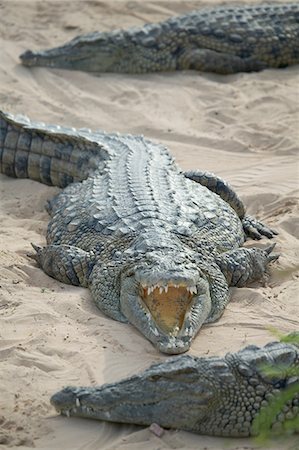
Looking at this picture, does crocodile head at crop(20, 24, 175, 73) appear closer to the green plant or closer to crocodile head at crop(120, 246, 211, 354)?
crocodile head at crop(120, 246, 211, 354)

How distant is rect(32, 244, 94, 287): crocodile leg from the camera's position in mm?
→ 6789

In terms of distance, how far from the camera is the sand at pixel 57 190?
5246mm

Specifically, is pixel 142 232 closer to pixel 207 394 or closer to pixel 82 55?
pixel 207 394

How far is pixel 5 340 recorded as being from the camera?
5820 millimetres

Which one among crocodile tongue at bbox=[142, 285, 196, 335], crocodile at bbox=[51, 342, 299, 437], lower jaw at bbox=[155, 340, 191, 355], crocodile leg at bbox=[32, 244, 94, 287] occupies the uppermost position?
crocodile at bbox=[51, 342, 299, 437]

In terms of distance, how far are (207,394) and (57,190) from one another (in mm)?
3805

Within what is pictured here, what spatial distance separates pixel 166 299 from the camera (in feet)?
19.9

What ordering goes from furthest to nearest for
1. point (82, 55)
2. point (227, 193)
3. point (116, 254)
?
point (82, 55)
point (227, 193)
point (116, 254)

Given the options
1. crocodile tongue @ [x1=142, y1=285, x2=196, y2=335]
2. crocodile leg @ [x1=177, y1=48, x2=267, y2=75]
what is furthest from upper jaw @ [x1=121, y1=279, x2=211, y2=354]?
crocodile leg @ [x1=177, y1=48, x2=267, y2=75]


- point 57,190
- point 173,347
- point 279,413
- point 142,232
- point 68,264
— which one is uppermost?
point 279,413

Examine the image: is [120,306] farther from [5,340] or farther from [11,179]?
[11,179]

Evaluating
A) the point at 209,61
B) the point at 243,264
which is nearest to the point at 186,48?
the point at 209,61

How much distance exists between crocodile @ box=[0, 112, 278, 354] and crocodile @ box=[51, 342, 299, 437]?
0.86 metres

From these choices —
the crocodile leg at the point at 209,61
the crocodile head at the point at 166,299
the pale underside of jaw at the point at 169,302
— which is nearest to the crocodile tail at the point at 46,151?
the crocodile head at the point at 166,299
